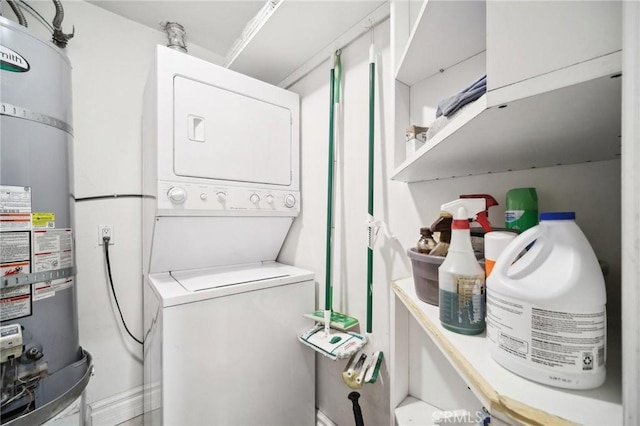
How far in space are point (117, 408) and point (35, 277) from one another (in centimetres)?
125

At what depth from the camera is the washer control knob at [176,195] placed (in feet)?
4.37

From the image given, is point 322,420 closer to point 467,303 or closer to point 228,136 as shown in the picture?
point 467,303

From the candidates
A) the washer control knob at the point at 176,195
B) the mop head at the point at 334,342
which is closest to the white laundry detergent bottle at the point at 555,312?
the mop head at the point at 334,342

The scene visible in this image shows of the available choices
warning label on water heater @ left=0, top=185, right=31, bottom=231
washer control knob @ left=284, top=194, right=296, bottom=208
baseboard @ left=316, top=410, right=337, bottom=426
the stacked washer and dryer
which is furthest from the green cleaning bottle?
warning label on water heater @ left=0, top=185, right=31, bottom=231

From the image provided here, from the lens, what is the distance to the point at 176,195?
52.4 inches

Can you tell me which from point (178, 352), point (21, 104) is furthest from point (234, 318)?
point (21, 104)

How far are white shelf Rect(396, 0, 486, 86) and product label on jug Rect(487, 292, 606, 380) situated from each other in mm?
861

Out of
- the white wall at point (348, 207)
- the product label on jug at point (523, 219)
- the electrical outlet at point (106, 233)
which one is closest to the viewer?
the product label on jug at point (523, 219)

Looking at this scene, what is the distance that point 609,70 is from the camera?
0.31 m

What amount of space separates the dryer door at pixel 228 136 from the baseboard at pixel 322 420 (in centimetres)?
160

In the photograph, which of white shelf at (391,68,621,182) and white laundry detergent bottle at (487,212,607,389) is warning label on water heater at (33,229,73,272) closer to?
white shelf at (391,68,621,182)

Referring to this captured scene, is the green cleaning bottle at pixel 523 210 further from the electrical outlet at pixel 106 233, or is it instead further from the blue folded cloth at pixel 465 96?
the electrical outlet at pixel 106 233

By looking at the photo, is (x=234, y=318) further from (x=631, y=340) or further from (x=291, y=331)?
(x=631, y=340)

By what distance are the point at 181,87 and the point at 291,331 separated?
61.0 inches
